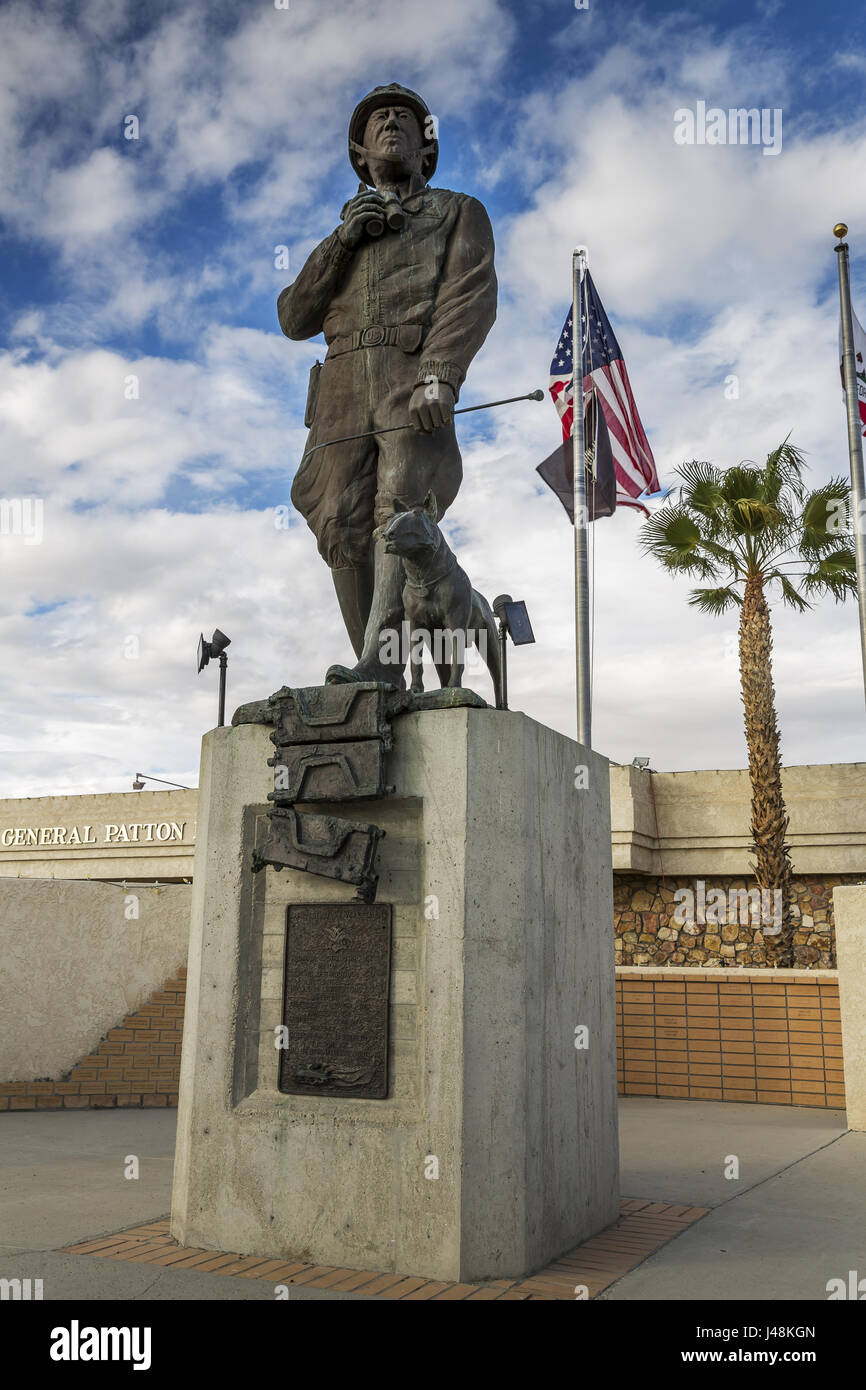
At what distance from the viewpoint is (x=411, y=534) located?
191 inches

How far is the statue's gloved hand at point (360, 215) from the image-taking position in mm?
5504

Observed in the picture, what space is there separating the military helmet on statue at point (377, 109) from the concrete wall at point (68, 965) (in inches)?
242

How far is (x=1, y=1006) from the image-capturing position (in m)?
8.55

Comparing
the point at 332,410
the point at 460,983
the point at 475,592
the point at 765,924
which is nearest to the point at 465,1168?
the point at 460,983

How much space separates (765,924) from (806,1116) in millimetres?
6558

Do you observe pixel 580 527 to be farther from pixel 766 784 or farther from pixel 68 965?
pixel 68 965

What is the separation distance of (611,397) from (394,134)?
7660 mm

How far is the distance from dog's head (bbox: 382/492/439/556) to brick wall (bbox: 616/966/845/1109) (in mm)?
6075

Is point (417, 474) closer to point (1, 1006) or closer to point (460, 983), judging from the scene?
point (460, 983)

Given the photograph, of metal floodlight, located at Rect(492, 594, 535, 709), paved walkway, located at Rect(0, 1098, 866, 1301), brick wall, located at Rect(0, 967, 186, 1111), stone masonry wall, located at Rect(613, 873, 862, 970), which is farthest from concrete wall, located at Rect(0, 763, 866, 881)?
metal floodlight, located at Rect(492, 594, 535, 709)

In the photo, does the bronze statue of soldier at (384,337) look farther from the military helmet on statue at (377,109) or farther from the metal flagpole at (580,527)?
the metal flagpole at (580,527)

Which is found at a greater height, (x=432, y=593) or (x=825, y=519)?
(x=825, y=519)

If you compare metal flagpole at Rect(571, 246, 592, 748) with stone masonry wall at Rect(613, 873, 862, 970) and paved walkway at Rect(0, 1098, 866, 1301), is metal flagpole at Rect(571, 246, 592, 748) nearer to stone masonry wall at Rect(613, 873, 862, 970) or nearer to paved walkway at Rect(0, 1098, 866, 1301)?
paved walkway at Rect(0, 1098, 866, 1301)

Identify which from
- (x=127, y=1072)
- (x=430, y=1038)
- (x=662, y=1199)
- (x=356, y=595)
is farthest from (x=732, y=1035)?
(x=430, y=1038)
